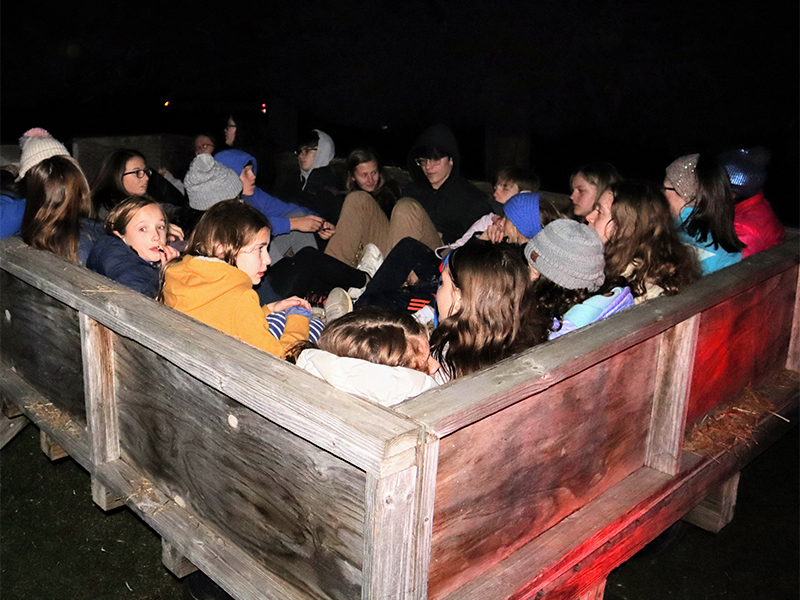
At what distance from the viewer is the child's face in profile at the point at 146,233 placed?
143 inches

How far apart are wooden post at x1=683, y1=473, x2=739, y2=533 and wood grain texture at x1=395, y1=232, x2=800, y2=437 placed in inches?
38.8

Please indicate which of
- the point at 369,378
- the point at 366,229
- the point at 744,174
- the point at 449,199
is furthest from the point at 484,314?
the point at 449,199

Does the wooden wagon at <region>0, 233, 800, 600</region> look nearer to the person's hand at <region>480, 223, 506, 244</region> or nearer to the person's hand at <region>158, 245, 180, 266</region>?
the person's hand at <region>158, 245, 180, 266</region>

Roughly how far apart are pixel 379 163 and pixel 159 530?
3953 millimetres

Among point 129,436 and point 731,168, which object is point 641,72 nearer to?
point 731,168

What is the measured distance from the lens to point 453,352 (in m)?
2.61

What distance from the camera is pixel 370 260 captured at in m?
4.90

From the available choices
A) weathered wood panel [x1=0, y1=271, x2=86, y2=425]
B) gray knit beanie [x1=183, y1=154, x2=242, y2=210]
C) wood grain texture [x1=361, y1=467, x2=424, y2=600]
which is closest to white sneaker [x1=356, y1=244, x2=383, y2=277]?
gray knit beanie [x1=183, y1=154, x2=242, y2=210]

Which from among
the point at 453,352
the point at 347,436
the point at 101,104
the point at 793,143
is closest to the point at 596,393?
the point at 453,352

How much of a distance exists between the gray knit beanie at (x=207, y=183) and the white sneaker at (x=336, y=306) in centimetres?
96

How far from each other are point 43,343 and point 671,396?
2501mm

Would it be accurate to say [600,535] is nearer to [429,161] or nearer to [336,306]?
[336,306]

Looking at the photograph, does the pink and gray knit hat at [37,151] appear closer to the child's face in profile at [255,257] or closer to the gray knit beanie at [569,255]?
the child's face in profile at [255,257]

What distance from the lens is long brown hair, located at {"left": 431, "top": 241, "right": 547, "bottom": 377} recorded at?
2.60 m
